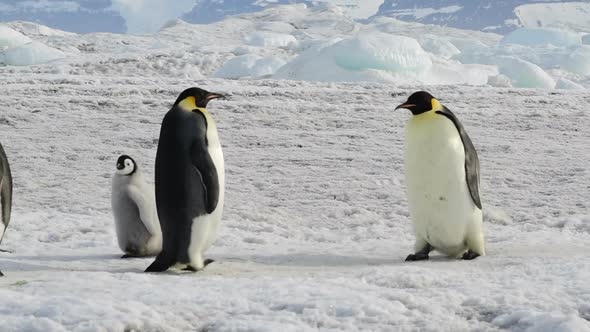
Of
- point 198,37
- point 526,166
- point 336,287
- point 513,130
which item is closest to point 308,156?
point 526,166

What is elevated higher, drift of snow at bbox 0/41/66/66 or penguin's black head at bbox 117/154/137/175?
drift of snow at bbox 0/41/66/66

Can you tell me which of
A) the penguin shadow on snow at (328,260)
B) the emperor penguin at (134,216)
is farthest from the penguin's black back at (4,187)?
the penguin shadow on snow at (328,260)

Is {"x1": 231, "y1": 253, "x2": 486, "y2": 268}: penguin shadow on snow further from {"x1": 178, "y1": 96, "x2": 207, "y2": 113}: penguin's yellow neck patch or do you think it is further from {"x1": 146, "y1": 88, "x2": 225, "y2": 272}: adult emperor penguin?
{"x1": 178, "y1": 96, "x2": 207, "y2": 113}: penguin's yellow neck patch

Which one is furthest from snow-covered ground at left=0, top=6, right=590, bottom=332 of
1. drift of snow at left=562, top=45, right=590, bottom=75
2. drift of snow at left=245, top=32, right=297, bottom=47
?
drift of snow at left=245, top=32, right=297, bottom=47

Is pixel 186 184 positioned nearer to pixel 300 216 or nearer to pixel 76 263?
pixel 76 263

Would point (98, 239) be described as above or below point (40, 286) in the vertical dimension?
below

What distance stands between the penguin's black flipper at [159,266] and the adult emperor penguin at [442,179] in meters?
1.57

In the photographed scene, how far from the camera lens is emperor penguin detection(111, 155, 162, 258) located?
5809 millimetres

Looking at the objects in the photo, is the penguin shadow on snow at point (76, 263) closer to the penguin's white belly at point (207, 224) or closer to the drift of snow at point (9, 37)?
the penguin's white belly at point (207, 224)

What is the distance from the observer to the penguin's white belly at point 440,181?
5.35 meters

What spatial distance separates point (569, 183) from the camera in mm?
9492

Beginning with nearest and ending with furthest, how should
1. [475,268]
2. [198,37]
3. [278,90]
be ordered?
[475,268] < [278,90] < [198,37]

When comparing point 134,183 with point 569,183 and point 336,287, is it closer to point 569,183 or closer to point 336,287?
point 336,287

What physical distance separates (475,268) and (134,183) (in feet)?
8.42
